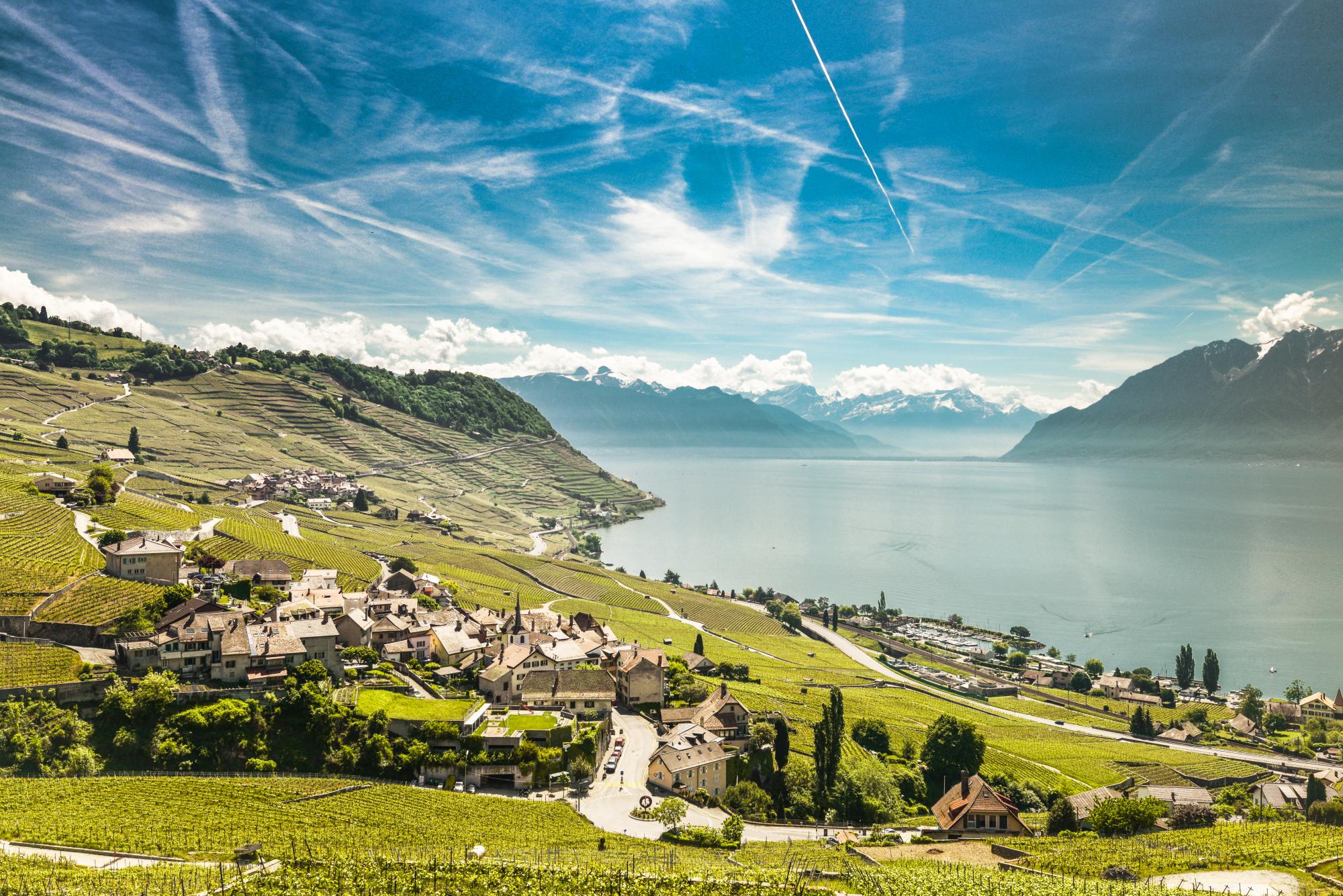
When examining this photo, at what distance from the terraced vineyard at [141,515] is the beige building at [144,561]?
8.86 m

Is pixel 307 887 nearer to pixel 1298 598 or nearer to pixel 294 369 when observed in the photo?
pixel 1298 598

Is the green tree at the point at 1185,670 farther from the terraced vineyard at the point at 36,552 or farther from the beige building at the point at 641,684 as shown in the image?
the terraced vineyard at the point at 36,552

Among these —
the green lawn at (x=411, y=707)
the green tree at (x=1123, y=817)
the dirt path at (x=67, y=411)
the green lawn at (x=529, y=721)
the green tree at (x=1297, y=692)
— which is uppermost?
the dirt path at (x=67, y=411)

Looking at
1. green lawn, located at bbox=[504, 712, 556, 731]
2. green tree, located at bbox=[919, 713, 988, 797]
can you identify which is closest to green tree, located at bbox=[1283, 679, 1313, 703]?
green tree, located at bbox=[919, 713, 988, 797]

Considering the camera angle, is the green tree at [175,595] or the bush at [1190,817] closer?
the bush at [1190,817]

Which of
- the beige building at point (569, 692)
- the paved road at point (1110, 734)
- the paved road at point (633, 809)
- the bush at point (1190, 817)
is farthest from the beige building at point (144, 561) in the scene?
the paved road at point (1110, 734)

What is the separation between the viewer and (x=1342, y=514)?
18050 cm

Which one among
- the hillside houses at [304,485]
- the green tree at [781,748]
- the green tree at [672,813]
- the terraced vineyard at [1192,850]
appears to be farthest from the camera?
the hillside houses at [304,485]

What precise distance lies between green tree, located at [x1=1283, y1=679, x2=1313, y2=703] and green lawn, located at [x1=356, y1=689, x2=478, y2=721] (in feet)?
244

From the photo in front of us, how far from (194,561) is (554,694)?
2783cm

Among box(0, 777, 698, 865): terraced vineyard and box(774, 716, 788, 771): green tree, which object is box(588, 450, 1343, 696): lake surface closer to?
box(774, 716, 788, 771): green tree

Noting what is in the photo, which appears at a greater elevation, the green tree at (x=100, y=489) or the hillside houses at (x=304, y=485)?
the green tree at (x=100, y=489)

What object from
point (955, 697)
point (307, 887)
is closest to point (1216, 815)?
point (955, 697)

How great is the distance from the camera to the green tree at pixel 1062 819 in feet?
107
